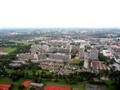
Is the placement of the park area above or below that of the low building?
below

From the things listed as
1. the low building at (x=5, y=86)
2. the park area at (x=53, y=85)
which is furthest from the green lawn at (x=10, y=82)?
the low building at (x=5, y=86)

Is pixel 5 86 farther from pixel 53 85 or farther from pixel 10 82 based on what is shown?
pixel 53 85

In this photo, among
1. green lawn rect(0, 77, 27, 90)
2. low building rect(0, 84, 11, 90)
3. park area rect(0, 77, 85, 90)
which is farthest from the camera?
green lawn rect(0, 77, 27, 90)

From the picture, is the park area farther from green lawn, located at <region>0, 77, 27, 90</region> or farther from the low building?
the low building

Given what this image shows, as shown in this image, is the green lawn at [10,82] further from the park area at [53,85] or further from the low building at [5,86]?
the low building at [5,86]

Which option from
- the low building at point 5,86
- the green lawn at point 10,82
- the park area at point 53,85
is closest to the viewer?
the low building at point 5,86

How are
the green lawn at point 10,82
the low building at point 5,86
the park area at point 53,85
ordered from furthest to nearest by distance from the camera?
the green lawn at point 10,82 < the park area at point 53,85 < the low building at point 5,86

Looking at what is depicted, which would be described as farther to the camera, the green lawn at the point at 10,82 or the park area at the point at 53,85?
the green lawn at the point at 10,82

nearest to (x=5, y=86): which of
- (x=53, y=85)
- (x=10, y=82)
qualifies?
(x=10, y=82)

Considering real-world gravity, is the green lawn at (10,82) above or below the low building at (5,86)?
below

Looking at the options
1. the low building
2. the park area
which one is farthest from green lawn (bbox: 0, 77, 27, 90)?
the low building

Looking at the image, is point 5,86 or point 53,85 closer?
point 5,86

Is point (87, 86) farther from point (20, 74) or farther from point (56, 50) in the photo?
point (56, 50)
